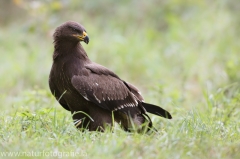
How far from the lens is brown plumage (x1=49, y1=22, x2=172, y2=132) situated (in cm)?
586

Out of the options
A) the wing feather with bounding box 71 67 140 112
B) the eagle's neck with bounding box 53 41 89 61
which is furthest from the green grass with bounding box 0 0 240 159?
the eagle's neck with bounding box 53 41 89 61

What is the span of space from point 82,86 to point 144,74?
17.8 feet

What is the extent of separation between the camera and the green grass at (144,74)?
191 inches

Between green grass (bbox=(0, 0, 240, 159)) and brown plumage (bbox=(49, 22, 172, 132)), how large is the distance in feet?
0.80

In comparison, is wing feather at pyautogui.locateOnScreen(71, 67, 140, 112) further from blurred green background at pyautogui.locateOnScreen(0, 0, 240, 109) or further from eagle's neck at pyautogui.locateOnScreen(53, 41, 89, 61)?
blurred green background at pyautogui.locateOnScreen(0, 0, 240, 109)

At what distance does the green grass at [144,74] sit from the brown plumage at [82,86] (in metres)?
0.24

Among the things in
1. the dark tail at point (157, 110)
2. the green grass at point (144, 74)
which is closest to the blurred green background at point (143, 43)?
the green grass at point (144, 74)

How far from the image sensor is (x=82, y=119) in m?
5.96

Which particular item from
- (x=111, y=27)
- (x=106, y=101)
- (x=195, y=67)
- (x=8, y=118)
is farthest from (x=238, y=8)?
(x=8, y=118)

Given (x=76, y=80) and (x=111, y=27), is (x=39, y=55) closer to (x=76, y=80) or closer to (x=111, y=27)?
(x=111, y=27)

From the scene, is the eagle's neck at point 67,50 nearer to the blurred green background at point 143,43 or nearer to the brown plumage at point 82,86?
the brown plumage at point 82,86

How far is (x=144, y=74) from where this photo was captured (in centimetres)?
1113

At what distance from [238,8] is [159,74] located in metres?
2.70

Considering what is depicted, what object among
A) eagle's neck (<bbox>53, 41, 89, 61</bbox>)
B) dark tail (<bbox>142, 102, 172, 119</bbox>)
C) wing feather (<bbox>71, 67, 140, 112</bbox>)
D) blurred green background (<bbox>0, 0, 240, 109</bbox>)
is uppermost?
blurred green background (<bbox>0, 0, 240, 109</bbox>)
